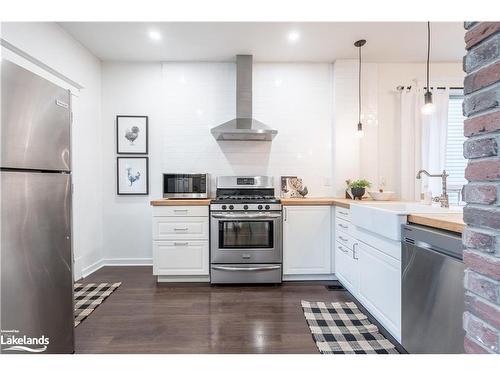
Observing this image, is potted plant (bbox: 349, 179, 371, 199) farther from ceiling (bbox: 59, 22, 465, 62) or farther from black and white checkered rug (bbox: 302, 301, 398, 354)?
ceiling (bbox: 59, 22, 465, 62)

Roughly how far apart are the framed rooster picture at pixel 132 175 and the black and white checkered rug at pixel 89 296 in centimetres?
119

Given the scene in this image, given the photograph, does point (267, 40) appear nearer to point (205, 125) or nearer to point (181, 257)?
point (205, 125)

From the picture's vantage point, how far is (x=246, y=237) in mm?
2891

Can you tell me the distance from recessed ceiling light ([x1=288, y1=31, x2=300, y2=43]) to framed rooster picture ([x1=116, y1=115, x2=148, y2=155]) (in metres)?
2.04

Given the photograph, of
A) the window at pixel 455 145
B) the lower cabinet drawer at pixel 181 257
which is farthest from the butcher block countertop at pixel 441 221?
the window at pixel 455 145

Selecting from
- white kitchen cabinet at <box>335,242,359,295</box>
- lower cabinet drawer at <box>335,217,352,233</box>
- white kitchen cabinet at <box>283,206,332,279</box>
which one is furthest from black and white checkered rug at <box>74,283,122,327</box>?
lower cabinet drawer at <box>335,217,352,233</box>

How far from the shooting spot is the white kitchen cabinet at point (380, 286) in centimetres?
167

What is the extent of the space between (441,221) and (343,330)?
3.79 feet

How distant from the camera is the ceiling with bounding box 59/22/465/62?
8.77ft

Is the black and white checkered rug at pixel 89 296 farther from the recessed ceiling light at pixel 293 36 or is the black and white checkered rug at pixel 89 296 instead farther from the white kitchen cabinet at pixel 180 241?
the recessed ceiling light at pixel 293 36

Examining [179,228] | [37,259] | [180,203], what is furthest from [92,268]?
[37,259]
